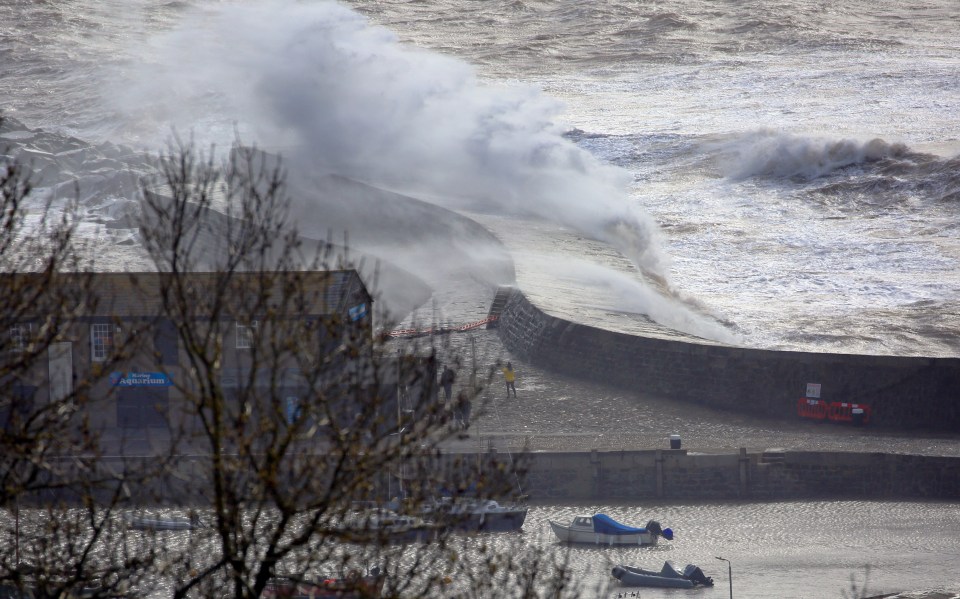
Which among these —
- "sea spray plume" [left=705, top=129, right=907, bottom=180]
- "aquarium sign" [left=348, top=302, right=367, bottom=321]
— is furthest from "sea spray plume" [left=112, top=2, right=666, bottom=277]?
"aquarium sign" [left=348, top=302, right=367, bottom=321]

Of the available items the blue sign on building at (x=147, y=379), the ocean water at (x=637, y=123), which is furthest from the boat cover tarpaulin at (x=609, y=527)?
the ocean water at (x=637, y=123)

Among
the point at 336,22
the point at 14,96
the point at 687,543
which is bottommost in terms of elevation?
the point at 687,543

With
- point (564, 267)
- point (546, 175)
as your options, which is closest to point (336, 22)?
point (546, 175)

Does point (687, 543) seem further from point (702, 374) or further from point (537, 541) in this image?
point (702, 374)

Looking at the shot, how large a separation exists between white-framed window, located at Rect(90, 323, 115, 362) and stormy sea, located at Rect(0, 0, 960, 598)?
3471 mm

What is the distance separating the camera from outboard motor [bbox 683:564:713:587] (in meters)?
14.7

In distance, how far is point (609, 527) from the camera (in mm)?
16156

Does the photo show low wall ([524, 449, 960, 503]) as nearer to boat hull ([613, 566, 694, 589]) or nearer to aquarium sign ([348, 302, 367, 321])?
boat hull ([613, 566, 694, 589])

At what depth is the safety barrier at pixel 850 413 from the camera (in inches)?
802

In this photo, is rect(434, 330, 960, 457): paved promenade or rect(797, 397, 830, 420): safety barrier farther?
rect(797, 397, 830, 420): safety barrier

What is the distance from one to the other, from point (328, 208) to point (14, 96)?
25.0 metres

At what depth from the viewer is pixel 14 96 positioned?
55125 mm

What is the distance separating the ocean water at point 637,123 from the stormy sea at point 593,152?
0.14 metres

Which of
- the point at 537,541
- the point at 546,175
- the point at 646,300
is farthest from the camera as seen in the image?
the point at 546,175
